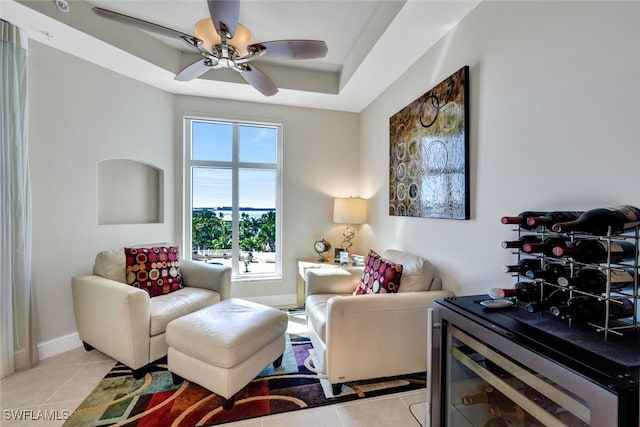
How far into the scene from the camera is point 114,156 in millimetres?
2785

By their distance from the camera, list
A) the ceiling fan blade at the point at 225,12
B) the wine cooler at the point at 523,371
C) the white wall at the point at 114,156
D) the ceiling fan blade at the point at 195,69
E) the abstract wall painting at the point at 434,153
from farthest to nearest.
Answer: the white wall at the point at 114,156 → the ceiling fan blade at the point at 195,69 → the abstract wall painting at the point at 434,153 → the ceiling fan blade at the point at 225,12 → the wine cooler at the point at 523,371

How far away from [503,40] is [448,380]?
182 centimetres

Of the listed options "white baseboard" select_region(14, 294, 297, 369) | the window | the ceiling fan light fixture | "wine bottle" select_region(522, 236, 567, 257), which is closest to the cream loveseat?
"white baseboard" select_region(14, 294, 297, 369)

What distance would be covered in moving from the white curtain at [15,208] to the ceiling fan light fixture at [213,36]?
53.1 inches

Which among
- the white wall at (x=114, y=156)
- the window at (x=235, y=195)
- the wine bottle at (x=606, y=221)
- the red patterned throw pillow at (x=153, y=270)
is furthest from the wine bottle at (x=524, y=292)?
the window at (x=235, y=195)

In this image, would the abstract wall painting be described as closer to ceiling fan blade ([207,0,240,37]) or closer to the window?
ceiling fan blade ([207,0,240,37])

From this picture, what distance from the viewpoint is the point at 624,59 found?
1.07 m

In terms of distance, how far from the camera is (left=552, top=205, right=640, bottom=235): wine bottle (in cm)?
85

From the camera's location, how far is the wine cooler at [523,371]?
0.66 meters

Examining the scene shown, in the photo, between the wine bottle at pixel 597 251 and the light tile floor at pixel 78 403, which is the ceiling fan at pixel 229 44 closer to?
the wine bottle at pixel 597 251

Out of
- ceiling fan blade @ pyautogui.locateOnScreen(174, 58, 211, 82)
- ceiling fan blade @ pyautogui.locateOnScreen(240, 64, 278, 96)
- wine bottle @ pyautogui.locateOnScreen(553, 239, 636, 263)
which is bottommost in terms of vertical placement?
wine bottle @ pyautogui.locateOnScreen(553, 239, 636, 263)

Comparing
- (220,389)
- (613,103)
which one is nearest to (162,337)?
(220,389)

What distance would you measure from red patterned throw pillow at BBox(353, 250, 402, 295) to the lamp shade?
3.79 ft

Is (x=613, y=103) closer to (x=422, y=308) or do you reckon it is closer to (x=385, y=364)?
(x=422, y=308)
